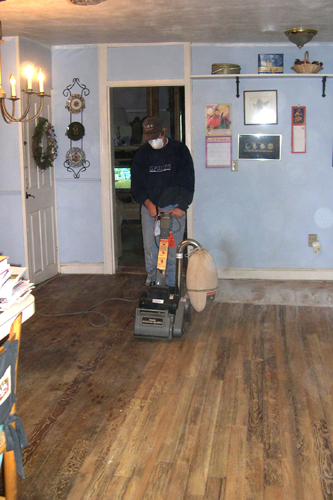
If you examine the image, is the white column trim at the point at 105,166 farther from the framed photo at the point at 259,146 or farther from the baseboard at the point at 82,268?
the framed photo at the point at 259,146

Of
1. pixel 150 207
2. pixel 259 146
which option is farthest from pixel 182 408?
pixel 259 146

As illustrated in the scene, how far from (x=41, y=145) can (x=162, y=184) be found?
Answer: 153 cm

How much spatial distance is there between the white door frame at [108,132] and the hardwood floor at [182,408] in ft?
4.50

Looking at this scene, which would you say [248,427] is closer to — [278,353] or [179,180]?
[278,353]

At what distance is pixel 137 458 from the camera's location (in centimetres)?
233

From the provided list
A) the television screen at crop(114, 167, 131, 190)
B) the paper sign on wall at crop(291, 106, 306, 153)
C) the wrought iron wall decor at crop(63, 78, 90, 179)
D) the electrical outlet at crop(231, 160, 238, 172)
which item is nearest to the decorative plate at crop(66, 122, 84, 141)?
the wrought iron wall decor at crop(63, 78, 90, 179)

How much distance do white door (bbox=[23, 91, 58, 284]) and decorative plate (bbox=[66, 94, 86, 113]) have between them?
0.21 m

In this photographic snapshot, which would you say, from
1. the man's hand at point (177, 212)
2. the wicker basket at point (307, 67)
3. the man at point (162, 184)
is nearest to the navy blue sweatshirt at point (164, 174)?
the man at point (162, 184)

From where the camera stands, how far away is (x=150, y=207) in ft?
14.4

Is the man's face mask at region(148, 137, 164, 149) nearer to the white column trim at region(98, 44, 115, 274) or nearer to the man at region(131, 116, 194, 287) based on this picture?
the man at region(131, 116, 194, 287)

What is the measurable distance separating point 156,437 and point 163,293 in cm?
134

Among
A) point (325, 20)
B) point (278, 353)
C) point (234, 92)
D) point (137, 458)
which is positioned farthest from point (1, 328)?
point (234, 92)

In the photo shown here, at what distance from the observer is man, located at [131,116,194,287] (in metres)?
4.36

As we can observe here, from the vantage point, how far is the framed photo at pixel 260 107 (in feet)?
16.9
